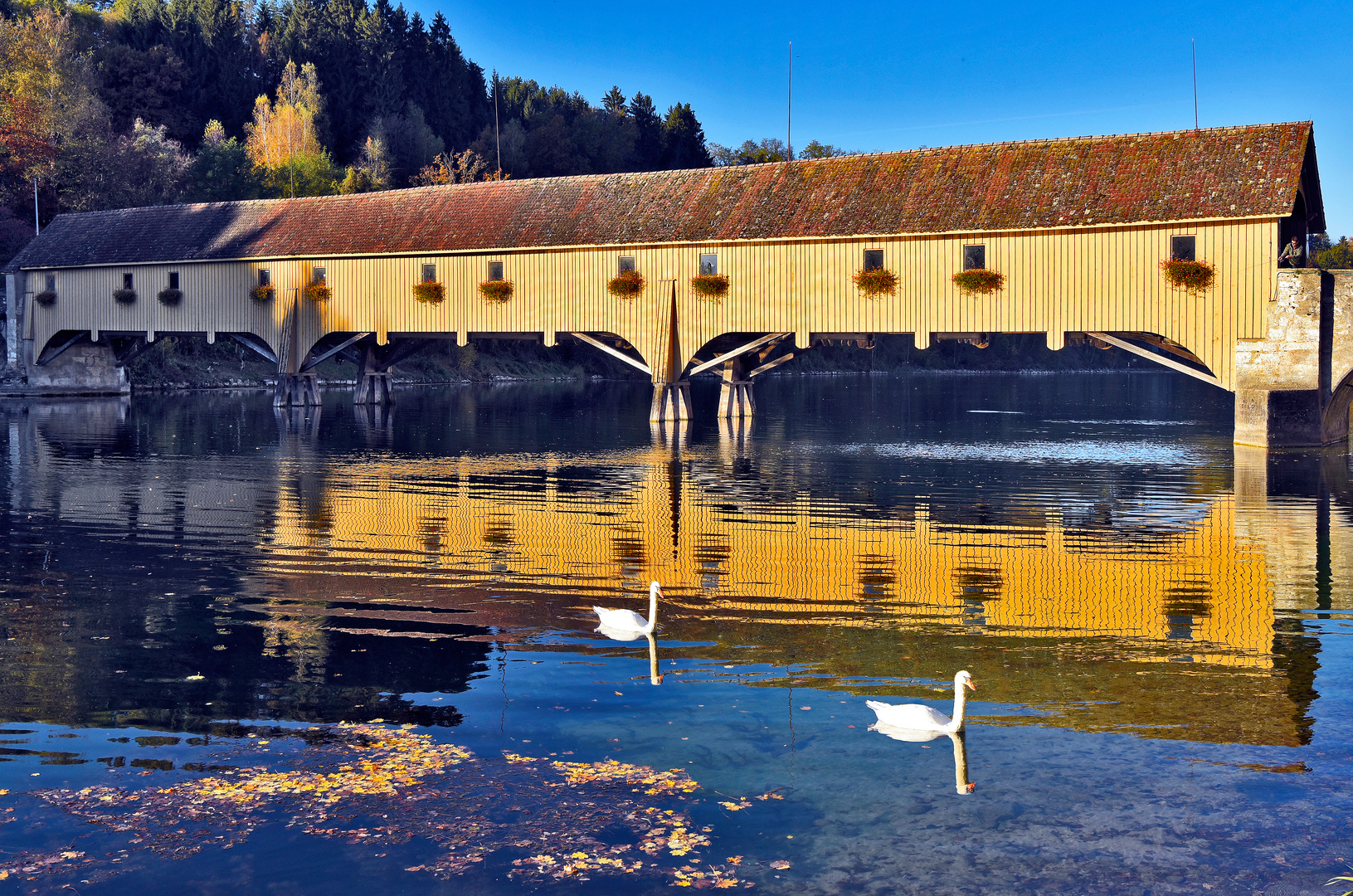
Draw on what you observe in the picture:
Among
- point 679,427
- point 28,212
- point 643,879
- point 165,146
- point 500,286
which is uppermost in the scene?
point 165,146

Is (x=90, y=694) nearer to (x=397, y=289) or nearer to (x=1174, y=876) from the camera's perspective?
(x=1174, y=876)

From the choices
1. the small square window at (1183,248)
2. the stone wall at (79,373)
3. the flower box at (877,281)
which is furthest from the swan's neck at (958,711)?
the stone wall at (79,373)

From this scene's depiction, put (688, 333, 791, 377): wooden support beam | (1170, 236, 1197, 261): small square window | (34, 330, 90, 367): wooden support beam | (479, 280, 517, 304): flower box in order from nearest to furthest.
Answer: (1170, 236, 1197, 261): small square window, (688, 333, 791, 377): wooden support beam, (479, 280, 517, 304): flower box, (34, 330, 90, 367): wooden support beam

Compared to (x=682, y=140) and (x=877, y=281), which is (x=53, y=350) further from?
(x=682, y=140)

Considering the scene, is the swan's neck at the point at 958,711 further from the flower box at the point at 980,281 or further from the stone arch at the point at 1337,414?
the flower box at the point at 980,281

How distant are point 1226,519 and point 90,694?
1444cm

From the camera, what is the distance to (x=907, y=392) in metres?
67.8

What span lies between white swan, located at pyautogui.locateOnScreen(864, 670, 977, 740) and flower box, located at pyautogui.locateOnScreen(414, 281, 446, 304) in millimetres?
31344

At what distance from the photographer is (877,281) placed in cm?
3053

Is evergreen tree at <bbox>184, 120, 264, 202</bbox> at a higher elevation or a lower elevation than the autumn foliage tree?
lower

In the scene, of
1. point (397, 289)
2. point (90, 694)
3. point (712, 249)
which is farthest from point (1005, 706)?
point (397, 289)

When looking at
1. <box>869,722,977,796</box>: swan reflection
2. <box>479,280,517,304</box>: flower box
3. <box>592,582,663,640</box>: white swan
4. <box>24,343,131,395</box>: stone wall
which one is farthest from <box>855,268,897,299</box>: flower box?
<box>24,343,131,395</box>: stone wall

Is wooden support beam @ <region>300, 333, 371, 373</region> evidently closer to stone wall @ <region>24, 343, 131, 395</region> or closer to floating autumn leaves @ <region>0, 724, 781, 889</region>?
stone wall @ <region>24, 343, 131, 395</region>

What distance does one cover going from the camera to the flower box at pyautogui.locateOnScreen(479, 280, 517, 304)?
118 feet
